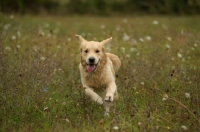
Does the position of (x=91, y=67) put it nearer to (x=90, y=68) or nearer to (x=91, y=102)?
(x=90, y=68)

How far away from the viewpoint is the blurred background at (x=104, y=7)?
64.5ft

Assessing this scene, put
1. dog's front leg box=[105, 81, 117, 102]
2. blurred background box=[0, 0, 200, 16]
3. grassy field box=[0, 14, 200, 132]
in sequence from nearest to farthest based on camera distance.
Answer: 1. grassy field box=[0, 14, 200, 132]
2. dog's front leg box=[105, 81, 117, 102]
3. blurred background box=[0, 0, 200, 16]

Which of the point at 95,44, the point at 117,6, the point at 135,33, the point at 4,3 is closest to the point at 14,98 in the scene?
the point at 95,44

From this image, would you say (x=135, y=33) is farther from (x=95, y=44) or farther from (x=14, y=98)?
(x=14, y=98)

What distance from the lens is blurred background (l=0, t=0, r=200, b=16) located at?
19672 mm

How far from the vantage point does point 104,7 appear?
20.8 m

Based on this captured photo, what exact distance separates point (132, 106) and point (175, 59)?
3.00 m

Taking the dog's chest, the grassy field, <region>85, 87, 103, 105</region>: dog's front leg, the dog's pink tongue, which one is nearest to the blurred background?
the grassy field

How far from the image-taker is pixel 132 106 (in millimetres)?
5734

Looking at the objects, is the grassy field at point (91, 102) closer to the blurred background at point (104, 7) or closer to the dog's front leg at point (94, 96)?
the dog's front leg at point (94, 96)

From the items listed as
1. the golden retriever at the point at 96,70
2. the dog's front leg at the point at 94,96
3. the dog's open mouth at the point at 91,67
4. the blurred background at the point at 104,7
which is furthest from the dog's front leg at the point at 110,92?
the blurred background at the point at 104,7

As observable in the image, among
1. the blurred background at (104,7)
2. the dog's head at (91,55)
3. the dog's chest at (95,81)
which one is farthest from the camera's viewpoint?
the blurred background at (104,7)

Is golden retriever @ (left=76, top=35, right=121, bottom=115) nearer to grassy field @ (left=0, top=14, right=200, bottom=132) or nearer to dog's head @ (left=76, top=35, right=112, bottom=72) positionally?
dog's head @ (left=76, top=35, right=112, bottom=72)

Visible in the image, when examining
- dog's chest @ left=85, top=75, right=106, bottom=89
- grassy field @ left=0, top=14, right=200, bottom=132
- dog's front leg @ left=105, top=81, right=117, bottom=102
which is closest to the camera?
grassy field @ left=0, top=14, right=200, bottom=132
